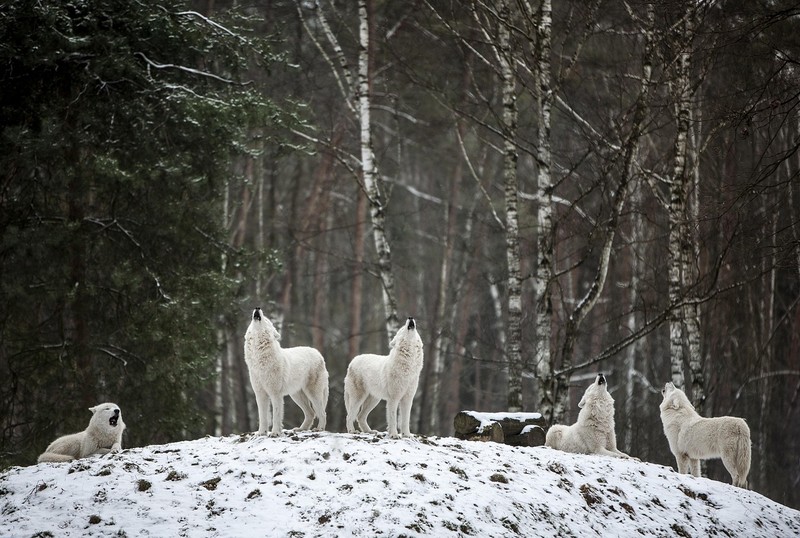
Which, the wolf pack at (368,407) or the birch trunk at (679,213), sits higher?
the birch trunk at (679,213)

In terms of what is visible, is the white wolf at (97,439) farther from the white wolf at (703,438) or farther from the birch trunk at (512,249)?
the white wolf at (703,438)

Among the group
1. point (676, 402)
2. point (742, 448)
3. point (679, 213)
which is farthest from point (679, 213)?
point (742, 448)

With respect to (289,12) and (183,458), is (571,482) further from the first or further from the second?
(289,12)

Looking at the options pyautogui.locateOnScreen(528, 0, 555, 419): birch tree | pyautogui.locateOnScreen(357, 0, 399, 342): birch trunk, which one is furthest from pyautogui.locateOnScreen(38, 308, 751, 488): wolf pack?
pyautogui.locateOnScreen(357, 0, 399, 342): birch trunk

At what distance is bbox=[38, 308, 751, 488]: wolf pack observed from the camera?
9.66 m

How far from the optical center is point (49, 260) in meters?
15.1

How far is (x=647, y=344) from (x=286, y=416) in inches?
526

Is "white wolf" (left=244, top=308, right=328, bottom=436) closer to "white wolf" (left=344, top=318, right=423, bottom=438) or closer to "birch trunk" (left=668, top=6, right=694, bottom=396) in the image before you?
"white wolf" (left=344, top=318, right=423, bottom=438)

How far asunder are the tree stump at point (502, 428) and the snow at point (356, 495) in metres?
1.48

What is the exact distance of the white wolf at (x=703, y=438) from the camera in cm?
1077

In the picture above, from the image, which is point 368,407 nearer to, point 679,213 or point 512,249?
point 512,249

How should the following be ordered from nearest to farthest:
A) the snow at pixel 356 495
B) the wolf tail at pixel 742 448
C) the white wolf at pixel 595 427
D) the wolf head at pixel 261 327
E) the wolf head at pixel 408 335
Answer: the snow at pixel 356 495
the wolf head at pixel 261 327
the wolf head at pixel 408 335
the wolf tail at pixel 742 448
the white wolf at pixel 595 427

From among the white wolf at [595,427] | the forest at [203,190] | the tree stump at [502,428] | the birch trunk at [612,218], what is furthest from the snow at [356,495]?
the birch trunk at [612,218]

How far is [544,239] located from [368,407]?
18.0 ft
